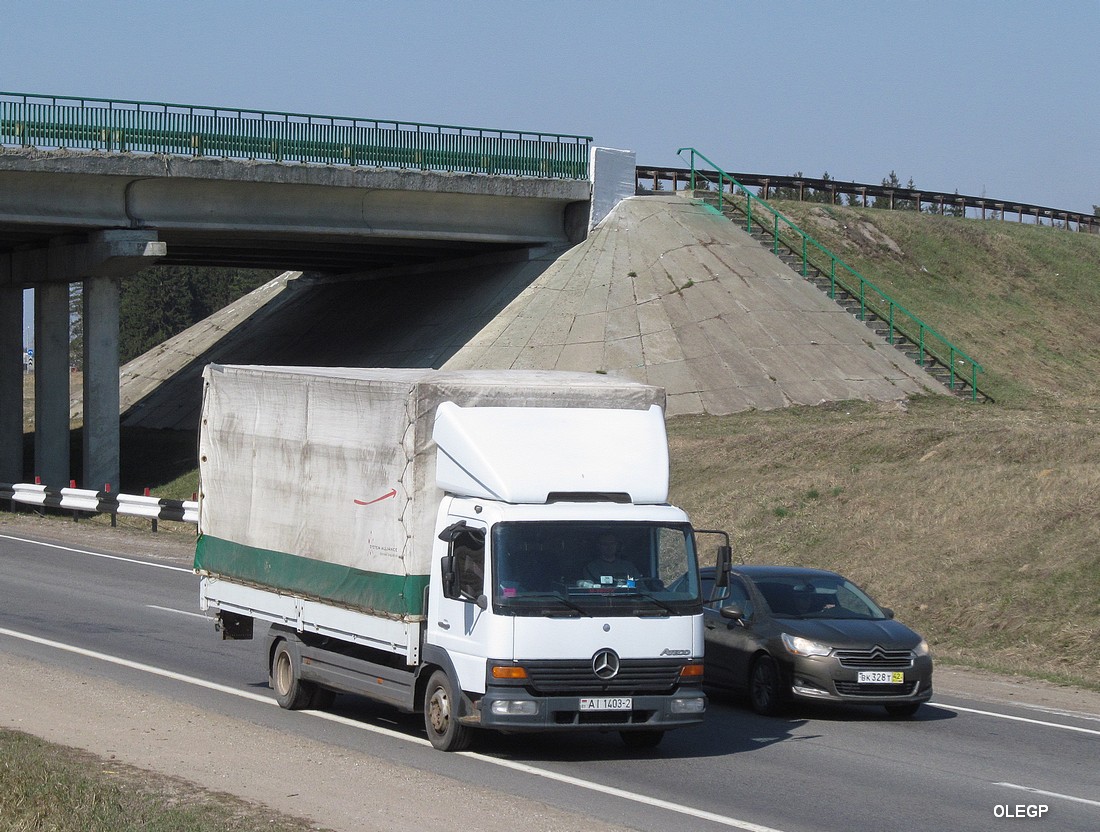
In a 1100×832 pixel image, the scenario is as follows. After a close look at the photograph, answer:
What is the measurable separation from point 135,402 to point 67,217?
1496 cm

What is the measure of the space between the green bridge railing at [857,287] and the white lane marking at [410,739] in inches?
1057

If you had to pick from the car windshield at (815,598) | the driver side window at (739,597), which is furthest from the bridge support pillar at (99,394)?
the car windshield at (815,598)

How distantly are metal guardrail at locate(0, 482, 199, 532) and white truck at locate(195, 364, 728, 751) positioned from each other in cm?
1671

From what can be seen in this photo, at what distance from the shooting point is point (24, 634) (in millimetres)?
16828

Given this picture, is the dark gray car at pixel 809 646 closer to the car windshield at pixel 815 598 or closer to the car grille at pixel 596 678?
the car windshield at pixel 815 598

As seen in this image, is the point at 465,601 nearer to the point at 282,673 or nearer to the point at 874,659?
the point at 282,673

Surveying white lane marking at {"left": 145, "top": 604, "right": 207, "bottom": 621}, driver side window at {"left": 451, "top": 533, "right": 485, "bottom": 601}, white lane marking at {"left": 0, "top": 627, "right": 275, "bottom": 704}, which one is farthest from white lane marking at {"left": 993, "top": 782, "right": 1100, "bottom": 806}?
white lane marking at {"left": 145, "top": 604, "right": 207, "bottom": 621}

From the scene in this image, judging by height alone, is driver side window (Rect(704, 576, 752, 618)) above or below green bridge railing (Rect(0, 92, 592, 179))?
below

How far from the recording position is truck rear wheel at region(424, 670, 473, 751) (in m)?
11.1

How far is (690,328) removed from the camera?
38.2m

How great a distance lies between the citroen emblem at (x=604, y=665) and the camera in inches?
427

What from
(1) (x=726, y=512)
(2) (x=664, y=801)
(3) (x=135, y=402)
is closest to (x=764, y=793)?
(2) (x=664, y=801)

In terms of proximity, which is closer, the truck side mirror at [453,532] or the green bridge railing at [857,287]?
the truck side mirror at [453,532]

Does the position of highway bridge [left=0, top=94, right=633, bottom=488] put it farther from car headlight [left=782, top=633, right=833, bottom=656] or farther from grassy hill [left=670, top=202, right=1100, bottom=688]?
car headlight [left=782, top=633, right=833, bottom=656]
